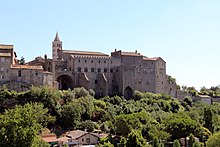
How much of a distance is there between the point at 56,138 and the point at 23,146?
16.9 metres

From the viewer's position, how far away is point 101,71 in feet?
Answer: 261

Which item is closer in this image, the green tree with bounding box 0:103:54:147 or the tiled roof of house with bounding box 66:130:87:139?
the green tree with bounding box 0:103:54:147

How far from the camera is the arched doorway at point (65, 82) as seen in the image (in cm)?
7604

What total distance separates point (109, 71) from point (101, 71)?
7.00 ft

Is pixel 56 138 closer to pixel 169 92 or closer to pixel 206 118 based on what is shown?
pixel 206 118

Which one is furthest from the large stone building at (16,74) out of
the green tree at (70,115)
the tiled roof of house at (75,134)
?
the tiled roof of house at (75,134)

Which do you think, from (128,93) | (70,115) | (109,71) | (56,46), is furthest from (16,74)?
(128,93)

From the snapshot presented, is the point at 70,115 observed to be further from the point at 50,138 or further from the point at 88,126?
the point at 50,138

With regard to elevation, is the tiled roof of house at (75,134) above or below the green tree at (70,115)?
below

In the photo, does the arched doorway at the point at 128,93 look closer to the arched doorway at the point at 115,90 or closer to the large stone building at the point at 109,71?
the large stone building at the point at 109,71

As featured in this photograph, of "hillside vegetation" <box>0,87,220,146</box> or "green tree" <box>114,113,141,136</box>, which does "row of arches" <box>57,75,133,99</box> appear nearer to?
"hillside vegetation" <box>0,87,220,146</box>

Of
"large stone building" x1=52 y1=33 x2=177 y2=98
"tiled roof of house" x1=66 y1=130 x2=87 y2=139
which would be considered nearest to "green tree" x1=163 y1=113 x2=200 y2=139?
"tiled roof of house" x1=66 y1=130 x2=87 y2=139

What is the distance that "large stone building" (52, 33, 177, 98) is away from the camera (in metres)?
76.4

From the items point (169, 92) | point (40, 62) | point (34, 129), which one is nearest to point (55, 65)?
point (40, 62)
